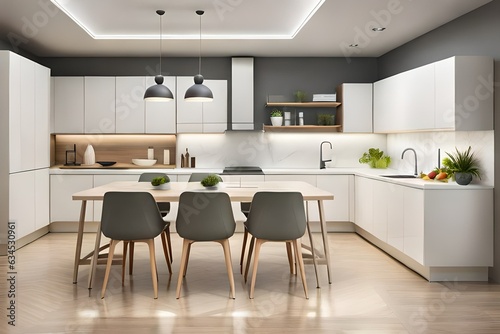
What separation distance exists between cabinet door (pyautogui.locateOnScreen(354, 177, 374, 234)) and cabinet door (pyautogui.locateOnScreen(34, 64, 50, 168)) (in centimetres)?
431

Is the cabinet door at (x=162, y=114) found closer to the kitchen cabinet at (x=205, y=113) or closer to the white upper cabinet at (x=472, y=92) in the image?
the kitchen cabinet at (x=205, y=113)

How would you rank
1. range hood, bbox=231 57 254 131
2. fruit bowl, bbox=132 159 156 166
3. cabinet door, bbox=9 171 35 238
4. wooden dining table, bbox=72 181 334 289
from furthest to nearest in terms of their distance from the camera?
1. fruit bowl, bbox=132 159 156 166
2. range hood, bbox=231 57 254 131
3. cabinet door, bbox=9 171 35 238
4. wooden dining table, bbox=72 181 334 289

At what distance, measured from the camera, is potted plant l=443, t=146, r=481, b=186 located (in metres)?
4.39

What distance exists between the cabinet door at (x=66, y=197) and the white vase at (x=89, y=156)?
456mm

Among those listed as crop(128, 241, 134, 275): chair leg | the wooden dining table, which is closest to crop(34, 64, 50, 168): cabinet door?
the wooden dining table

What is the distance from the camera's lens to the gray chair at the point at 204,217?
385cm

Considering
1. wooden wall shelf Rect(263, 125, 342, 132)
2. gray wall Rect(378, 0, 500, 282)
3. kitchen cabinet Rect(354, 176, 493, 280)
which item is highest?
gray wall Rect(378, 0, 500, 282)

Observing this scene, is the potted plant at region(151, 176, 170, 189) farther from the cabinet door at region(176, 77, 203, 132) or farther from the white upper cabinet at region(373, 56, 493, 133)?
the white upper cabinet at region(373, 56, 493, 133)

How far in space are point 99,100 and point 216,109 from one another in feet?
5.70

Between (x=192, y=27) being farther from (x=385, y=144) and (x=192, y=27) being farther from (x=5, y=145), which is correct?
(x=385, y=144)

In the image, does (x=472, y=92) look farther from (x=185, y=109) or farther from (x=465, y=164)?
(x=185, y=109)

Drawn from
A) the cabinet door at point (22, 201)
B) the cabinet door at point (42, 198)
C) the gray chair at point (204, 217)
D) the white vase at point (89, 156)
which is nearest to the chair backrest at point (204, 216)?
the gray chair at point (204, 217)

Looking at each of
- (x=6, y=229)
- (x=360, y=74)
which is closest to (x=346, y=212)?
(x=360, y=74)

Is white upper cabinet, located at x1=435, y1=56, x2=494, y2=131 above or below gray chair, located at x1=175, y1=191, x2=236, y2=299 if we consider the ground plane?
above
